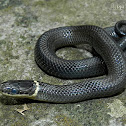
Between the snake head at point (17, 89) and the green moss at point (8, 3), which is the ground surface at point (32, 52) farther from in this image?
the snake head at point (17, 89)

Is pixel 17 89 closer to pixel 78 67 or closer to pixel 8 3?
pixel 78 67

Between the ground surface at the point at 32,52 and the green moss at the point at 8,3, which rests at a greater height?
the green moss at the point at 8,3

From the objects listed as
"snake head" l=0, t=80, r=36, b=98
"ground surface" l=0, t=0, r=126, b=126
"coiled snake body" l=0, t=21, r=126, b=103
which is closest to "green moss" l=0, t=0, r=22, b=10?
"ground surface" l=0, t=0, r=126, b=126

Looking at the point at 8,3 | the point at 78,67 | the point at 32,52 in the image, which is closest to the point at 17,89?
the point at 78,67

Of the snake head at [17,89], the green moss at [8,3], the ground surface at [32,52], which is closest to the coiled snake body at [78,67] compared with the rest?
the snake head at [17,89]

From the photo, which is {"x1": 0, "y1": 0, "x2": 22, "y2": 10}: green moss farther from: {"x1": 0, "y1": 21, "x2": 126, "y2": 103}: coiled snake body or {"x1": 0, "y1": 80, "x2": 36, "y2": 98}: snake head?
{"x1": 0, "y1": 80, "x2": 36, "y2": 98}: snake head

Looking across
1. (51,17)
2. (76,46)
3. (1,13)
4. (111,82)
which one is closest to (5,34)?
(1,13)
